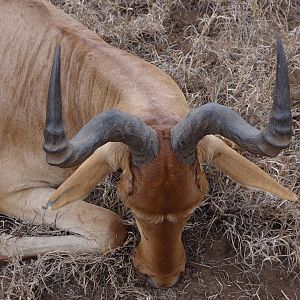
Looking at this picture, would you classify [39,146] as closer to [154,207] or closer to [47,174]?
[47,174]

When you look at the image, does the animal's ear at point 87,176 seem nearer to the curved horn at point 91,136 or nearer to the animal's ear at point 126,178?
the animal's ear at point 126,178

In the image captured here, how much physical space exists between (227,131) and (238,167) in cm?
53

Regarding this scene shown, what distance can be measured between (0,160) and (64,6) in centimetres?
220

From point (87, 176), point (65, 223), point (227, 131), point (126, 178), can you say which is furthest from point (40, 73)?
point (227, 131)

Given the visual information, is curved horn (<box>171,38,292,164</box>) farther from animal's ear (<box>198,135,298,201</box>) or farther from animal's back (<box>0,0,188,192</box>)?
animal's back (<box>0,0,188,192</box>)

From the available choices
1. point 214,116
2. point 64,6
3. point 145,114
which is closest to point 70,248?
point 145,114

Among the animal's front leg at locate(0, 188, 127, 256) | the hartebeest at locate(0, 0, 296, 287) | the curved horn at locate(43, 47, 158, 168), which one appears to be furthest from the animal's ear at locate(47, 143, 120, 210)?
the animal's front leg at locate(0, 188, 127, 256)

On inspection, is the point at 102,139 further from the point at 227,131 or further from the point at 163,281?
the point at 163,281

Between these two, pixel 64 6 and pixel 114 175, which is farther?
pixel 64 6

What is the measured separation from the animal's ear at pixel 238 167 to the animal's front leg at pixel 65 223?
1.08 metres

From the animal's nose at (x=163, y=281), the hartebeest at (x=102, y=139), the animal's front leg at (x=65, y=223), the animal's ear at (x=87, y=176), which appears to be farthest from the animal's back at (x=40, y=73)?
the animal's nose at (x=163, y=281)

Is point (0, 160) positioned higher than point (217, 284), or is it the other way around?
point (0, 160)

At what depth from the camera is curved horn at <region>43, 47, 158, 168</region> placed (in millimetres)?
4281

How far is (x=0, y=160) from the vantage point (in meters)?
6.05
